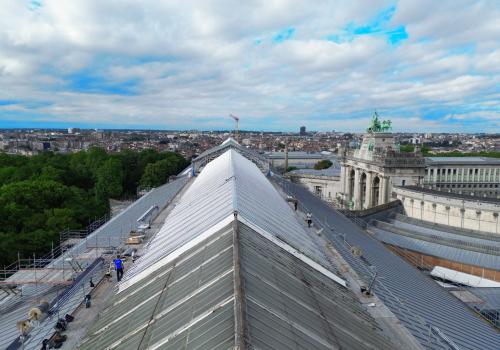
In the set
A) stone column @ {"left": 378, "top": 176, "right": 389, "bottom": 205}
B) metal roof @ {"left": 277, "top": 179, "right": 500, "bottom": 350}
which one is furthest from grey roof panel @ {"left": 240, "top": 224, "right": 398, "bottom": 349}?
stone column @ {"left": 378, "top": 176, "right": 389, "bottom": 205}

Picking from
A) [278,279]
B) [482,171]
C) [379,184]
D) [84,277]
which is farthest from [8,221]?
[482,171]

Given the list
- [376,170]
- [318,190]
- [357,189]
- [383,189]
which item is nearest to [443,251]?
[383,189]

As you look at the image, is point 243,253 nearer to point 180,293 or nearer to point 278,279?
point 278,279

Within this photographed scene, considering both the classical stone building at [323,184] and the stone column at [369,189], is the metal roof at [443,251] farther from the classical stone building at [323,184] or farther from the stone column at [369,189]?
the classical stone building at [323,184]

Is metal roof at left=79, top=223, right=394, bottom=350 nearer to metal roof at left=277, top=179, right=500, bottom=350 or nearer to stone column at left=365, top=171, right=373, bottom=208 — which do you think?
metal roof at left=277, top=179, right=500, bottom=350

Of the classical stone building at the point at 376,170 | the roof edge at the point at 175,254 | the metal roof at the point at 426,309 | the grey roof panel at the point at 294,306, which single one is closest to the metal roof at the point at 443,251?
the metal roof at the point at 426,309
